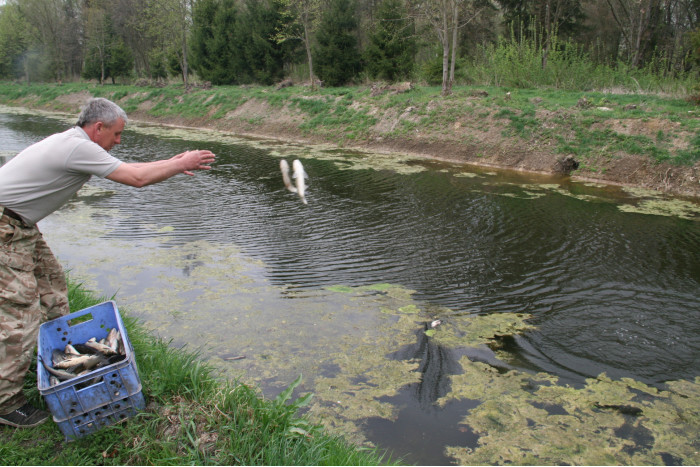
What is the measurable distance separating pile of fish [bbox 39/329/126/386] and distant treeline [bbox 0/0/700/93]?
54.1 ft

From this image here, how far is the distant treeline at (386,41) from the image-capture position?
1934cm

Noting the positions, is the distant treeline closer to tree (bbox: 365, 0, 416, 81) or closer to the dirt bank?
tree (bbox: 365, 0, 416, 81)

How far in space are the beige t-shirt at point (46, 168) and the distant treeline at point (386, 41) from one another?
16277 mm

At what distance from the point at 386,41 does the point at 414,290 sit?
19620mm

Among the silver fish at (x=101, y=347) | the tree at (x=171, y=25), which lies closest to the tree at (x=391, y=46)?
the tree at (x=171, y=25)

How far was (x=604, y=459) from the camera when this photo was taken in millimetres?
3574

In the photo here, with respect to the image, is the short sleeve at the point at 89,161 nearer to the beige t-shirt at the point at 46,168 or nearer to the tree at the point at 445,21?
the beige t-shirt at the point at 46,168

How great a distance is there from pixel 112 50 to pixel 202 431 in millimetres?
42778

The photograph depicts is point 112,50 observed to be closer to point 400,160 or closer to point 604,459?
point 400,160

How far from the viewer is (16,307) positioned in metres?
3.21

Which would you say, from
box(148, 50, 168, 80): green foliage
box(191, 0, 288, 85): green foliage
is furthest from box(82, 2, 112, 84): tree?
box(191, 0, 288, 85): green foliage

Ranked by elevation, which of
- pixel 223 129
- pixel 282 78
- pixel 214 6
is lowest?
pixel 223 129

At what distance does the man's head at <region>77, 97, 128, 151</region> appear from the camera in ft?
11.3

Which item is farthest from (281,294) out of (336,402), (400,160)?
(400,160)
